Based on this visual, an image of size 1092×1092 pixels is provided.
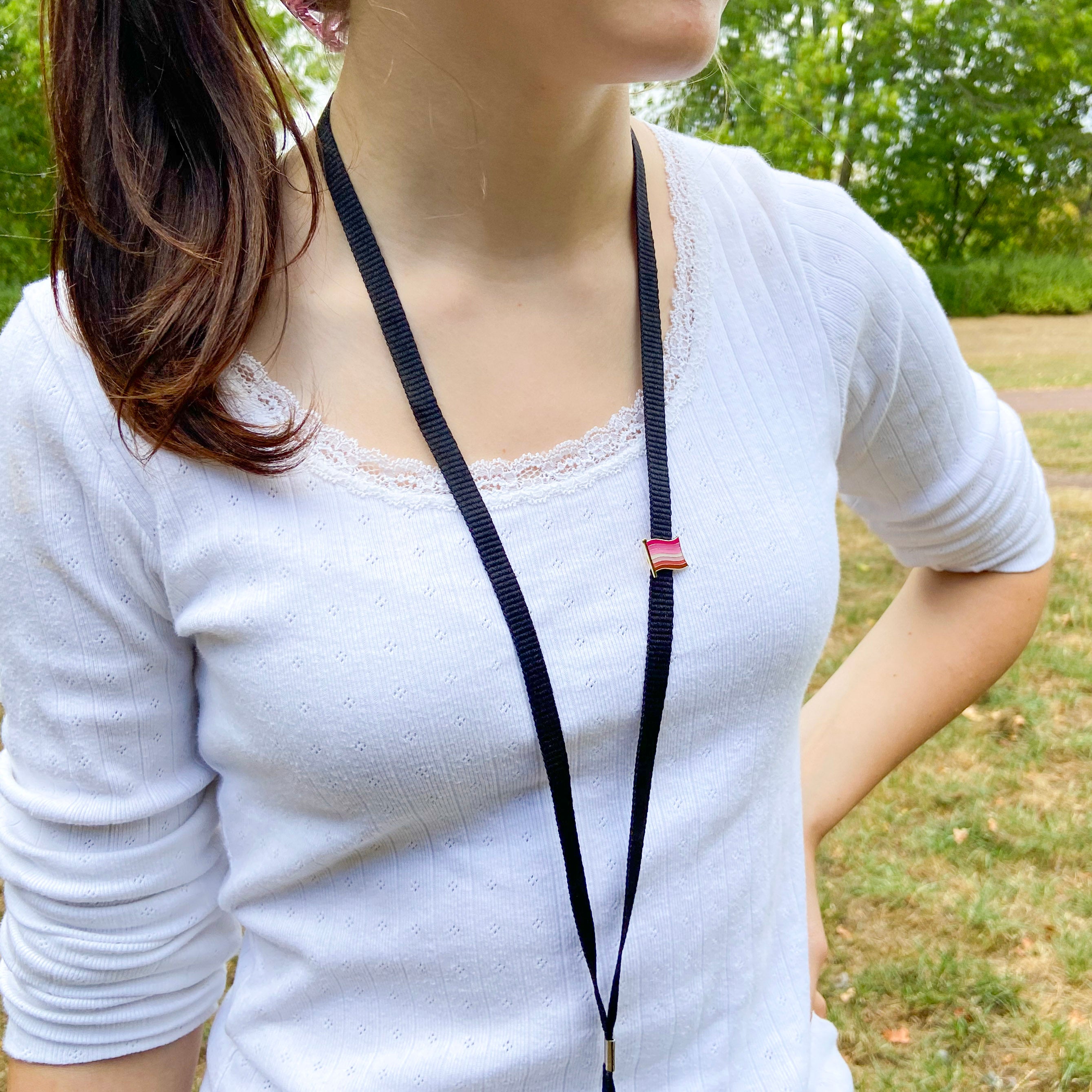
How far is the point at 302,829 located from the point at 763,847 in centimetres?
43

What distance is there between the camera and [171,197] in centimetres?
93

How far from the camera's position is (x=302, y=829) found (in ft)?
3.01

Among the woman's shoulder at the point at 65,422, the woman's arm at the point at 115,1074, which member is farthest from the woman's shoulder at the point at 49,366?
the woman's arm at the point at 115,1074

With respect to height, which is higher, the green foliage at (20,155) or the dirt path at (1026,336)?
the green foliage at (20,155)

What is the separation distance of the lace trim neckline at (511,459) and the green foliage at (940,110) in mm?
13301

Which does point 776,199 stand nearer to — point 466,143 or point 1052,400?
point 466,143

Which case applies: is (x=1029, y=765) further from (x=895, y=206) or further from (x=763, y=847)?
(x=895, y=206)

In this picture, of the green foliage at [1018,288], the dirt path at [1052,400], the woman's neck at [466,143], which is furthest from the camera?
the green foliage at [1018,288]

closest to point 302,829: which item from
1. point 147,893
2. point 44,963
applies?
point 147,893

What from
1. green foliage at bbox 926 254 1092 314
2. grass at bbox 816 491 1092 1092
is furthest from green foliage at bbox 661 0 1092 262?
grass at bbox 816 491 1092 1092

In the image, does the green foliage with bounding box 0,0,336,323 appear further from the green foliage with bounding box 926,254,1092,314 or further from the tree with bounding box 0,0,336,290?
the green foliage with bounding box 926,254,1092,314

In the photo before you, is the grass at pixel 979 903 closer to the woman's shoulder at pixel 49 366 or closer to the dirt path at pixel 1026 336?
the woman's shoulder at pixel 49 366

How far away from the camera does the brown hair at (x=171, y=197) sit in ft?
2.86

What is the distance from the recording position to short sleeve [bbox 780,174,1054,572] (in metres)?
1.11
